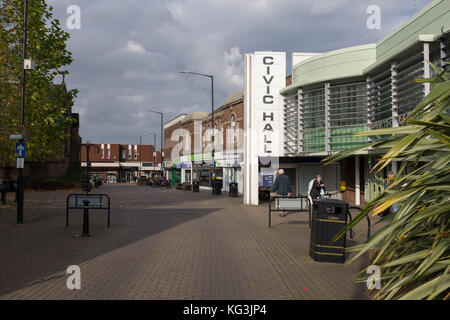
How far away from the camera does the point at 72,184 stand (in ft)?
125

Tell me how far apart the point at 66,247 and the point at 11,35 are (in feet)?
33.8

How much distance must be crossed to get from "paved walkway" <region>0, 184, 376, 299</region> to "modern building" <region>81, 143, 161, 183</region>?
81112mm

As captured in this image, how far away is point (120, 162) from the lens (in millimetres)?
96438

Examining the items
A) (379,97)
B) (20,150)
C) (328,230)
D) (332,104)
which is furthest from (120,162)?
(328,230)

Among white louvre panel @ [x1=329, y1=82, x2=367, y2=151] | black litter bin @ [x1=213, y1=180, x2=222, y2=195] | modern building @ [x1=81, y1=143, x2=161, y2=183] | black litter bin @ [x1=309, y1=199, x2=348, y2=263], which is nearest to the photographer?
black litter bin @ [x1=309, y1=199, x2=348, y2=263]

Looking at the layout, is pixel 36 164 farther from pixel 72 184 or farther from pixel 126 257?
pixel 126 257

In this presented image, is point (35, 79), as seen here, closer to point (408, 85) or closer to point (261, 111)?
point (261, 111)

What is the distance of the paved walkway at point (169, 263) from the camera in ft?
18.2

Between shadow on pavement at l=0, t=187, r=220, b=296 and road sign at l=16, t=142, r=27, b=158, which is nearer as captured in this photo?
shadow on pavement at l=0, t=187, r=220, b=296

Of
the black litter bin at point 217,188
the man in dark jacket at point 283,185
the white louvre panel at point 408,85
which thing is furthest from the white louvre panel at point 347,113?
the black litter bin at point 217,188

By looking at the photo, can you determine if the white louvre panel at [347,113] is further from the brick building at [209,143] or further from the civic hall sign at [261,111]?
the brick building at [209,143]

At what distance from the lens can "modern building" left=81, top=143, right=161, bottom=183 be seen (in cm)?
9325

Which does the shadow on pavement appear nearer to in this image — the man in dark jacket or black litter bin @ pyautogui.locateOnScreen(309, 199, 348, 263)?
the man in dark jacket

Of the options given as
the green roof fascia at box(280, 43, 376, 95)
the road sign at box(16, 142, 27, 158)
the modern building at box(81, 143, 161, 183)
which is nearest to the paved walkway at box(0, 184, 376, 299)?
the road sign at box(16, 142, 27, 158)
